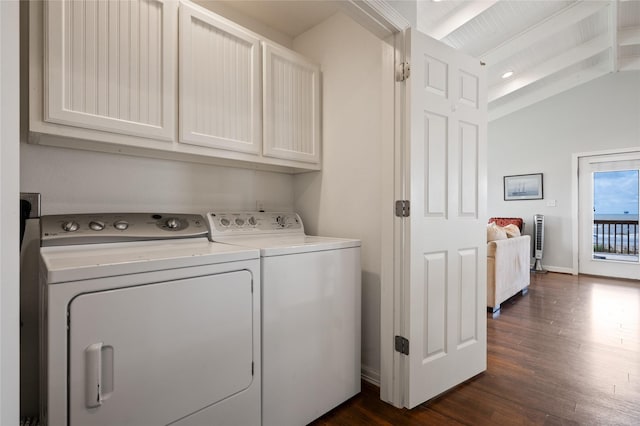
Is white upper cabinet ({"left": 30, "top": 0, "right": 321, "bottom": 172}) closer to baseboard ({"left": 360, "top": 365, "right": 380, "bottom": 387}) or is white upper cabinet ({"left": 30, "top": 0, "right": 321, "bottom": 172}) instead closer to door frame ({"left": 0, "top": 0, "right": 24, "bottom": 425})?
door frame ({"left": 0, "top": 0, "right": 24, "bottom": 425})

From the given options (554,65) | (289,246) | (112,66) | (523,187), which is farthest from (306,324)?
(523,187)

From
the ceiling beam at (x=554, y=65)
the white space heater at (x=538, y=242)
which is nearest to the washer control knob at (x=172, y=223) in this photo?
the ceiling beam at (x=554, y=65)

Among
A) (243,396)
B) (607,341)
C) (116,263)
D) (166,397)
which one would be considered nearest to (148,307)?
(116,263)

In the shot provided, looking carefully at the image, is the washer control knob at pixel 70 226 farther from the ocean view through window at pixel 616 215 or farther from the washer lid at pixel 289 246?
the ocean view through window at pixel 616 215

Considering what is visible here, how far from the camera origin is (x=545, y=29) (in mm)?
3748

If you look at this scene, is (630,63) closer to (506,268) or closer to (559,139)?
(559,139)

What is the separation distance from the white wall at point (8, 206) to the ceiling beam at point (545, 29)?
4.86 meters

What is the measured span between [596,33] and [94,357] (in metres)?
6.34

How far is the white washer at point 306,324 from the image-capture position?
1.39 meters

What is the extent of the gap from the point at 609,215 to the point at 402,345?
18.7 ft

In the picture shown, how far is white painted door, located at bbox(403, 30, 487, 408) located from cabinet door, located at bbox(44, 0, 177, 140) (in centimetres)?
127

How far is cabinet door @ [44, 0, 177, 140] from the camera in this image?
125 cm

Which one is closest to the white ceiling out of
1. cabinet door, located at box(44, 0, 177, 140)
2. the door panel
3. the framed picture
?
cabinet door, located at box(44, 0, 177, 140)

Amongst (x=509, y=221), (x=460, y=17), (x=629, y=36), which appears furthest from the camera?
(x=509, y=221)
